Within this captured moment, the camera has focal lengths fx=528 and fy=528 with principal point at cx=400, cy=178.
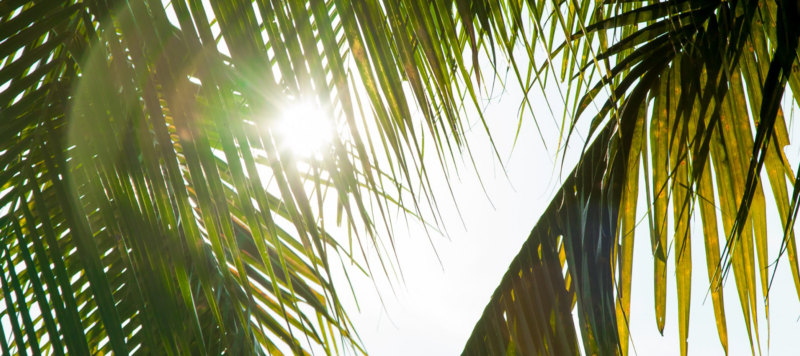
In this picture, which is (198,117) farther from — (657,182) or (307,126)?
(657,182)

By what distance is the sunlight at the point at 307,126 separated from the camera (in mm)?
361

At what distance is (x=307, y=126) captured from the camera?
375mm

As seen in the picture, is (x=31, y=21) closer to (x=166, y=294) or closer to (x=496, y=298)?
(x=166, y=294)

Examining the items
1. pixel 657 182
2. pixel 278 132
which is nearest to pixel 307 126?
pixel 278 132

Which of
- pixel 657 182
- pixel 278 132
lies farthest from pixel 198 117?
pixel 657 182

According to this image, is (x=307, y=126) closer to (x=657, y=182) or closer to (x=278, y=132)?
(x=278, y=132)

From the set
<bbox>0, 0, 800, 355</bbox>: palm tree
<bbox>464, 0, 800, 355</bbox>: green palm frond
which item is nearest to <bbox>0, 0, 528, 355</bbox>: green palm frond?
<bbox>0, 0, 800, 355</bbox>: palm tree

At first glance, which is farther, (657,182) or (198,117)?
(657,182)

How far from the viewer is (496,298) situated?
0.94 m

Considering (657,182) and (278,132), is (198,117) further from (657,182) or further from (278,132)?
(657,182)

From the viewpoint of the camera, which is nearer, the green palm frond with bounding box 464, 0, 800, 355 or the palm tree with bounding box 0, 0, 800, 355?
the palm tree with bounding box 0, 0, 800, 355

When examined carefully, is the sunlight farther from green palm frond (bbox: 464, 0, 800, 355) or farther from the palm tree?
green palm frond (bbox: 464, 0, 800, 355)

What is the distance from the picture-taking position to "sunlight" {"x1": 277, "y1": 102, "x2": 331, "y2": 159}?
361 millimetres

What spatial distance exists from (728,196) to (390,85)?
0.64 meters
